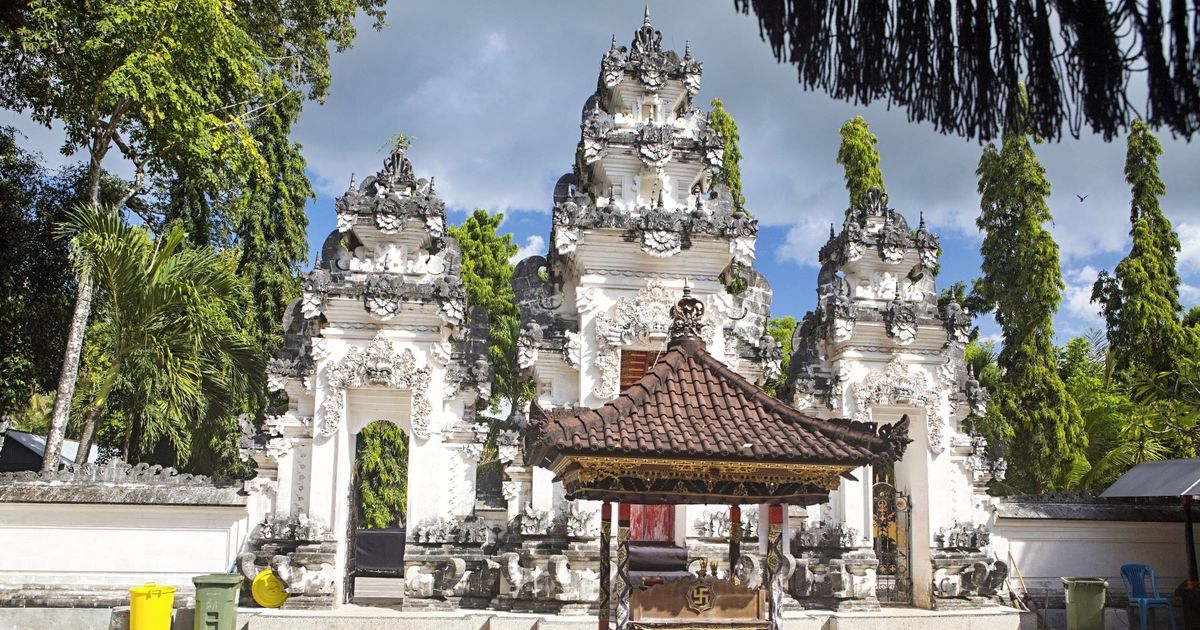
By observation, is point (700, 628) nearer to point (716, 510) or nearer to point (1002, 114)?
point (1002, 114)

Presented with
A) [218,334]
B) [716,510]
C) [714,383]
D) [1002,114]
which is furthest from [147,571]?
[1002,114]

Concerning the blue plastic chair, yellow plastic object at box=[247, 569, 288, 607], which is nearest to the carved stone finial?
yellow plastic object at box=[247, 569, 288, 607]

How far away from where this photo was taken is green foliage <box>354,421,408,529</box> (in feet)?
77.7

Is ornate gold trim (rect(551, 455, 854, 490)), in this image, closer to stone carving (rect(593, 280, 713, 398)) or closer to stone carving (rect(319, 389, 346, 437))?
stone carving (rect(593, 280, 713, 398))

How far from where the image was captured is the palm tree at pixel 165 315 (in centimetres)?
1362

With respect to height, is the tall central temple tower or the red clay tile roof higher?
the tall central temple tower

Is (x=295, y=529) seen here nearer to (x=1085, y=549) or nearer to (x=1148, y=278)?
(x=1085, y=549)

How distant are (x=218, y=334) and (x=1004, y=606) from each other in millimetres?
13787

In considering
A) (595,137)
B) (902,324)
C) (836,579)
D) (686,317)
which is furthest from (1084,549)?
(595,137)

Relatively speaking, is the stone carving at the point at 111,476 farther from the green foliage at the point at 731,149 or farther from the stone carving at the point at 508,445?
the green foliage at the point at 731,149

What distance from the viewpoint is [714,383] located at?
841cm

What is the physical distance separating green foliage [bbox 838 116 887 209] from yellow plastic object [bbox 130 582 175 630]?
66.4 feet

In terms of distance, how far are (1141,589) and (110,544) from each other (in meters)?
15.8

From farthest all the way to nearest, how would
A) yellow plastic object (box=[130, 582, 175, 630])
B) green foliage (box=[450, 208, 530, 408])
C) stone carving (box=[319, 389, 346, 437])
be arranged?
1. green foliage (box=[450, 208, 530, 408])
2. stone carving (box=[319, 389, 346, 437])
3. yellow plastic object (box=[130, 582, 175, 630])
